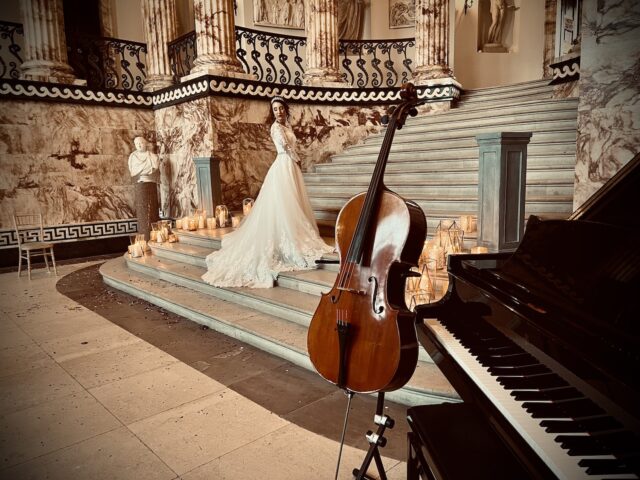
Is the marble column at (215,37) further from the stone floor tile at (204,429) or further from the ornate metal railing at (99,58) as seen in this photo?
the stone floor tile at (204,429)

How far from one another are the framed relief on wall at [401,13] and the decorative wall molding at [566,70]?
204 inches

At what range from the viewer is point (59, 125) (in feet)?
23.8

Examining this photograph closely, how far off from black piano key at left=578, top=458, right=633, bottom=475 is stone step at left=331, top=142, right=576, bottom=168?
4.90m

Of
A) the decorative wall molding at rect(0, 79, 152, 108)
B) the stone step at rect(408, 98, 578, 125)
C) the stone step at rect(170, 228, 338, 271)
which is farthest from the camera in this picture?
the decorative wall molding at rect(0, 79, 152, 108)

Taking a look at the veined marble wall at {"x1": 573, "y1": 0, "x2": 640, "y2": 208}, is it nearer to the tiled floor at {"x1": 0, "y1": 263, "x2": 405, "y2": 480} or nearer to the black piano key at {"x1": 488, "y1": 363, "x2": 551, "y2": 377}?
the tiled floor at {"x1": 0, "y1": 263, "x2": 405, "y2": 480}

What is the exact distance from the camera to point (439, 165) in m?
5.96

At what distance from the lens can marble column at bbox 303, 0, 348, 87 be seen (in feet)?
27.7

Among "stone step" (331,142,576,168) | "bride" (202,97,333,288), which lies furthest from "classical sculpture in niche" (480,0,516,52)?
"bride" (202,97,333,288)

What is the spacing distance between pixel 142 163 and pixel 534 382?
23.8 ft

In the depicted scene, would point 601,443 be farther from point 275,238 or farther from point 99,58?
point 99,58

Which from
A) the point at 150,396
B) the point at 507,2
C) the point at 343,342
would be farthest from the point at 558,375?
the point at 507,2

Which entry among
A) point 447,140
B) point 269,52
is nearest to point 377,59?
point 269,52

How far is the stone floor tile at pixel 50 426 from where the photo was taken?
2174mm

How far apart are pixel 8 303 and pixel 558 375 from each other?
18.1 ft
